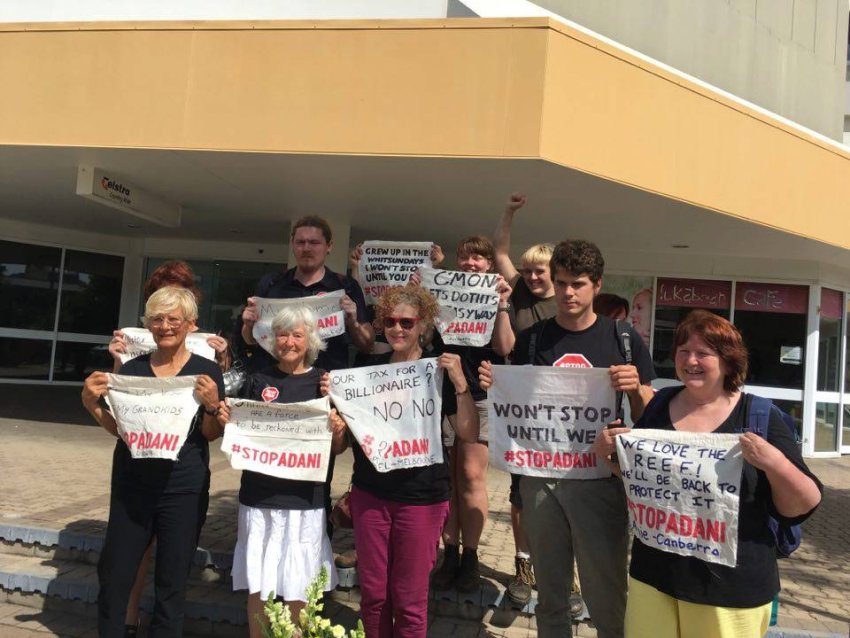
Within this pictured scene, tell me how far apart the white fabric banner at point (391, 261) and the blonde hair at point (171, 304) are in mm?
1719

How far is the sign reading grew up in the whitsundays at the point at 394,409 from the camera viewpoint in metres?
3.13

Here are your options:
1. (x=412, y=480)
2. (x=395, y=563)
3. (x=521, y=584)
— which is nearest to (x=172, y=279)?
(x=412, y=480)

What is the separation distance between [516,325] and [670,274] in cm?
907

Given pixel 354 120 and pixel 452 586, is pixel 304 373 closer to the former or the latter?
pixel 452 586

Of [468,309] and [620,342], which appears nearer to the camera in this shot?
[620,342]

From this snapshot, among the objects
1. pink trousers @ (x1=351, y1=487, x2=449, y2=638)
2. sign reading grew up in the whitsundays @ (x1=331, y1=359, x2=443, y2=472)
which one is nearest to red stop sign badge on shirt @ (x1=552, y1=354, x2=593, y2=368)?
sign reading grew up in the whitsundays @ (x1=331, y1=359, x2=443, y2=472)

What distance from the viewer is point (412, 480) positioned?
3.09 metres

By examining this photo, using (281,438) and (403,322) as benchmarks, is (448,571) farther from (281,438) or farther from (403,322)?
(403,322)

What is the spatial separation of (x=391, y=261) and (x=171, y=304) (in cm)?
196

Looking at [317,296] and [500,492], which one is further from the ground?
[317,296]

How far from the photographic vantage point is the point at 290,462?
3.24 metres

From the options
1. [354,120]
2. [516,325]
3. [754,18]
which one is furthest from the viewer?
[754,18]

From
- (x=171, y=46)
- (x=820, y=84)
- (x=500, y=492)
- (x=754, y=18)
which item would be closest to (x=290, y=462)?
(x=500, y=492)

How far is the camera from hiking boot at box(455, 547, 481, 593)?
4.12 metres
